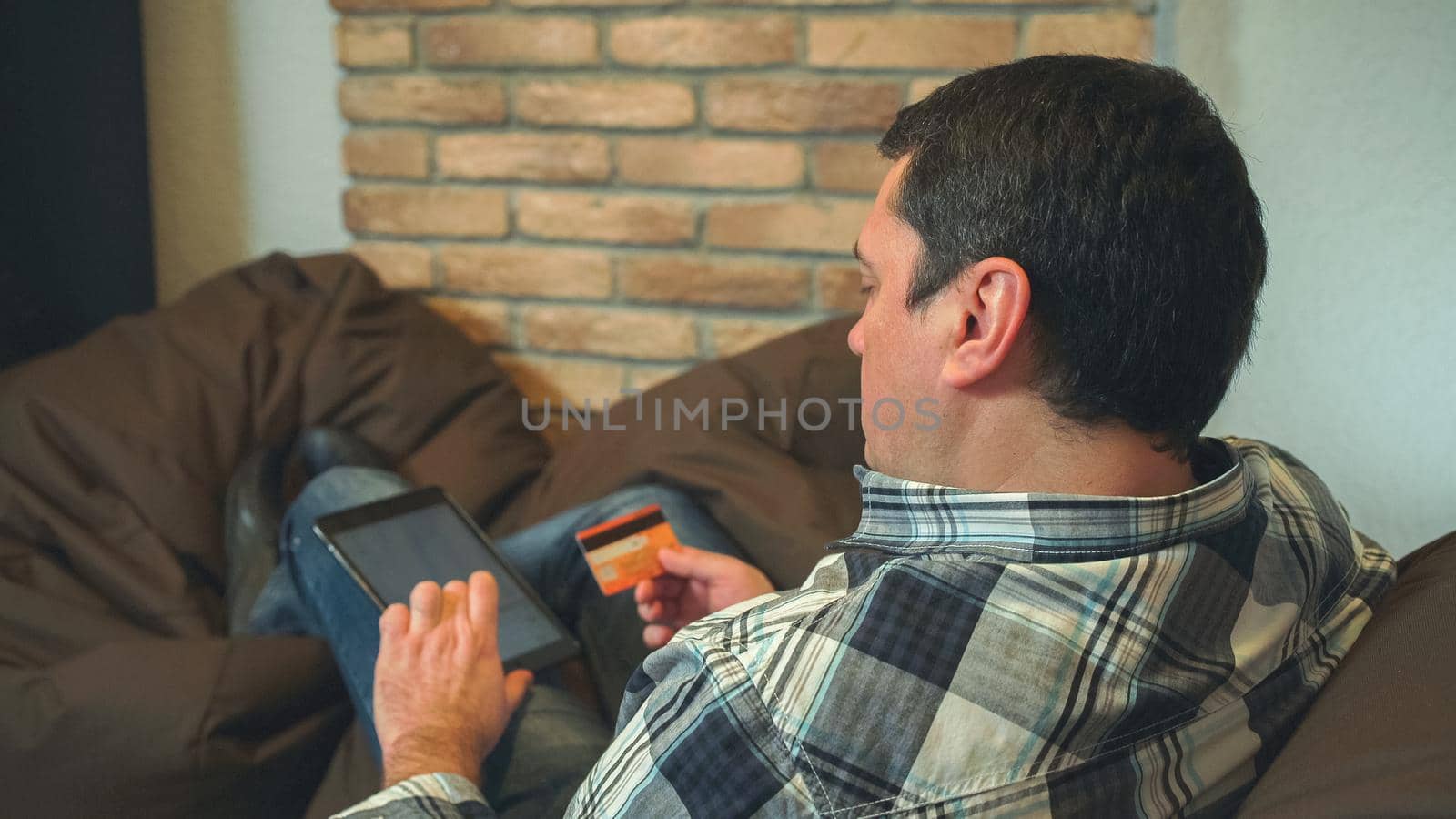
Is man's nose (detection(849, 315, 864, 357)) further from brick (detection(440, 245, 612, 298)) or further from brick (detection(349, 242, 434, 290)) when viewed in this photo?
brick (detection(349, 242, 434, 290))

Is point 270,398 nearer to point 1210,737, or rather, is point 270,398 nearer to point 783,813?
point 783,813

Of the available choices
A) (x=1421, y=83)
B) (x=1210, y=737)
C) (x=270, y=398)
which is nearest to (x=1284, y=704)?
(x=1210, y=737)

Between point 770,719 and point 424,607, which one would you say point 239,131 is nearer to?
point 424,607

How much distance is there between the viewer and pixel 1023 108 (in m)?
0.70

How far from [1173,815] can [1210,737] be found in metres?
0.05

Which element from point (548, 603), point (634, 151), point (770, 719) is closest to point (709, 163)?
point (634, 151)

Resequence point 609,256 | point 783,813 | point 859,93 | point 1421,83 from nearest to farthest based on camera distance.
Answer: point 783,813 → point 1421,83 → point 859,93 → point 609,256

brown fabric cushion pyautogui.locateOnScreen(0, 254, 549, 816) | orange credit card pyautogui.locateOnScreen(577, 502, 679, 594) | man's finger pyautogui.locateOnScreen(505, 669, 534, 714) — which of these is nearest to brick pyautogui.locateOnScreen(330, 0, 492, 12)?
brown fabric cushion pyautogui.locateOnScreen(0, 254, 549, 816)

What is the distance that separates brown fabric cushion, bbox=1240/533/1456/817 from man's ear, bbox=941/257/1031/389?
0.94ft

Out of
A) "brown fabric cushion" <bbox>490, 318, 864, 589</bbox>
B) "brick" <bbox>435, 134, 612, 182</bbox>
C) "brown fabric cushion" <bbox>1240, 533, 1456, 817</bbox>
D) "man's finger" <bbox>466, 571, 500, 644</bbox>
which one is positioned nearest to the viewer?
"brown fabric cushion" <bbox>1240, 533, 1456, 817</bbox>

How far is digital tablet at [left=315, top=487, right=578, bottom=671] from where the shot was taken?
114cm

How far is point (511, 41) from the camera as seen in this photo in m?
1.67

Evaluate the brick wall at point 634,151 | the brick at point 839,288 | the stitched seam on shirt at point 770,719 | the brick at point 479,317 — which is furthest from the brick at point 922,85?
the stitched seam on shirt at point 770,719

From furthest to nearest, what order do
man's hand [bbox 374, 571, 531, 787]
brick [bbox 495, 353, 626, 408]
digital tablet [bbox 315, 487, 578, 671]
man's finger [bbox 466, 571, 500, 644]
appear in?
brick [bbox 495, 353, 626, 408] < digital tablet [bbox 315, 487, 578, 671] < man's finger [bbox 466, 571, 500, 644] < man's hand [bbox 374, 571, 531, 787]
